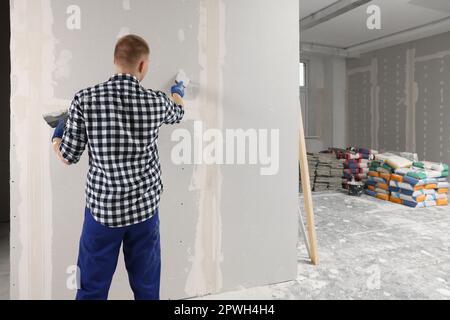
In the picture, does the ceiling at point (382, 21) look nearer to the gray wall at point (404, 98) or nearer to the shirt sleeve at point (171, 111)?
the gray wall at point (404, 98)

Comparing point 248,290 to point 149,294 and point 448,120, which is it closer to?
point 149,294

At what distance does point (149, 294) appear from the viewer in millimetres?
1696

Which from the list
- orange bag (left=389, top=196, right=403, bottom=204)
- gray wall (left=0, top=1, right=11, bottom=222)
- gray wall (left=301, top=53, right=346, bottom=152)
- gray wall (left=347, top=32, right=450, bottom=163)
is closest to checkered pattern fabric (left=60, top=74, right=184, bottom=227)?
gray wall (left=0, top=1, right=11, bottom=222)

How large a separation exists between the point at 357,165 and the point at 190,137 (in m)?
4.83

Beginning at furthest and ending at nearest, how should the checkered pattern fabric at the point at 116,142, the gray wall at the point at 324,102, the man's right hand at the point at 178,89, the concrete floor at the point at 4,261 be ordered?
the gray wall at the point at 324,102 → the concrete floor at the point at 4,261 → the man's right hand at the point at 178,89 → the checkered pattern fabric at the point at 116,142

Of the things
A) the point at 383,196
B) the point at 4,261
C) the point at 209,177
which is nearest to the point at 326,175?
the point at 383,196

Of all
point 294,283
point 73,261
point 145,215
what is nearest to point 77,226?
point 73,261

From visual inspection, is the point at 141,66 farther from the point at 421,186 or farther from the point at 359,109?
the point at 359,109

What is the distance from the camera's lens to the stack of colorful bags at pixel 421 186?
4.88 m

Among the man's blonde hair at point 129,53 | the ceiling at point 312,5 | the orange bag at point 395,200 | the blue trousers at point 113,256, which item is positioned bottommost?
the orange bag at point 395,200

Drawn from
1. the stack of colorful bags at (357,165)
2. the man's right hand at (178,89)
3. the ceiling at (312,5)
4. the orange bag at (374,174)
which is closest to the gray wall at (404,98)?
the stack of colorful bags at (357,165)

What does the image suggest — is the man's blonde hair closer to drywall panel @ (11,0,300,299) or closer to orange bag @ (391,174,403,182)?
drywall panel @ (11,0,300,299)

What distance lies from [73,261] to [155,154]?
0.80 m

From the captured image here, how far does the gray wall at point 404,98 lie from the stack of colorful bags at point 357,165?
1.39 metres
